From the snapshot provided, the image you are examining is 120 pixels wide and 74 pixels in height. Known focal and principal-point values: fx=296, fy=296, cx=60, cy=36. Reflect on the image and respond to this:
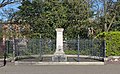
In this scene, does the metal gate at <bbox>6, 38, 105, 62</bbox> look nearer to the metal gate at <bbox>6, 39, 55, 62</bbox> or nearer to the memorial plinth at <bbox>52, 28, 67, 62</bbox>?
the metal gate at <bbox>6, 39, 55, 62</bbox>

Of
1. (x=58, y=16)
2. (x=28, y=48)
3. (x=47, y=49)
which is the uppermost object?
(x=58, y=16)

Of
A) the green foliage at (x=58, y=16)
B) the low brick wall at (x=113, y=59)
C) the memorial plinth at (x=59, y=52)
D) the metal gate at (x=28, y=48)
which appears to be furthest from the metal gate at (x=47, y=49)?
the green foliage at (x=58, y=16)

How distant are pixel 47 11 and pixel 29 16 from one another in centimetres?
225

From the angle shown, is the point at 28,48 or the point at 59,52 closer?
the point at 59,52

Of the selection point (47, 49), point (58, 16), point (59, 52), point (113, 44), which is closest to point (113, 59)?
point (113, 44)

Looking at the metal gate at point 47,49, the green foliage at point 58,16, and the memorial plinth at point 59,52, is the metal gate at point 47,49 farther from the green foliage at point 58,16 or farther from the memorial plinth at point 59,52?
the green foliage at point 58,16

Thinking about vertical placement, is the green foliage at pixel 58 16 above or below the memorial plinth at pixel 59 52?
above

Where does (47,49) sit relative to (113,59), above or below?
above

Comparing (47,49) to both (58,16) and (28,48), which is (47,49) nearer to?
(28,48)

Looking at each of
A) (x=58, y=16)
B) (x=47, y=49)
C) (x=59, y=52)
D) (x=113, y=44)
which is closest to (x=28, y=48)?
(x=47, y=49)

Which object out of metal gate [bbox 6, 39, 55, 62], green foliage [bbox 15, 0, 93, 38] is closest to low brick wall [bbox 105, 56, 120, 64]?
metal gate [bbox 6, 39, 55, 62]

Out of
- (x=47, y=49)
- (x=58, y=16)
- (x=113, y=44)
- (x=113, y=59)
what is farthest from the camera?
(x=58, y=16)

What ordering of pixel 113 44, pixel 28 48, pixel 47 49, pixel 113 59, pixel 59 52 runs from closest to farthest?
pixel 59 52 < pixel 113 59 < pixel 113 44 < pixel 28 48 < pixel 47 49

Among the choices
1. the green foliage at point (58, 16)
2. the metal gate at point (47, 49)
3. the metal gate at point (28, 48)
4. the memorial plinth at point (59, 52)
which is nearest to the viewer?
the memorial plinth at point (59, 52)
